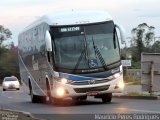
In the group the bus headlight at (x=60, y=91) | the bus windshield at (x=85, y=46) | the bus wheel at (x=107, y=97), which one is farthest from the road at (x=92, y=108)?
the bus windshield at (x=85, y=46)

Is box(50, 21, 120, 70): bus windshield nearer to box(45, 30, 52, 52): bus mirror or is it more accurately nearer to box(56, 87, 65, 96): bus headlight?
box(45, 30, 52, 52): bus mirror

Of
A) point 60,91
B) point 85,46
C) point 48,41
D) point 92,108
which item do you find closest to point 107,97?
point 60,91

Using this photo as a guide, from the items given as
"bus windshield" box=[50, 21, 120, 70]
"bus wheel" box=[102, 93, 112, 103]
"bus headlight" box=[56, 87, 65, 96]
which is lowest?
"bus wheel" box=[102, 93, 112, 103]

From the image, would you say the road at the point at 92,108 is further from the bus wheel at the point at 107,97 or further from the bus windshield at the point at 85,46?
the bus windshield at the point at 85,46

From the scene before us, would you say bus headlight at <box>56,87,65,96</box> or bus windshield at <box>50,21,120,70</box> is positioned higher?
bus windshield at <box>50,21,120,70</box>

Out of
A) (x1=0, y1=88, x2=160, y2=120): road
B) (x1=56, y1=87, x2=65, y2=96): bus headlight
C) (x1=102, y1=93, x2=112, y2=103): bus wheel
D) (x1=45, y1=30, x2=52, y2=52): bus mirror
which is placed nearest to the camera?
(x1=0, y1=88, x2=160, y2=120): road

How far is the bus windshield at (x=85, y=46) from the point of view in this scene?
870 inches

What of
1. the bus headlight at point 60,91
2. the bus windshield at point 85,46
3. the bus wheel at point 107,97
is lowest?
the bus wheel at point 107,97

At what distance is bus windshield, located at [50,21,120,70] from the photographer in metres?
22.1

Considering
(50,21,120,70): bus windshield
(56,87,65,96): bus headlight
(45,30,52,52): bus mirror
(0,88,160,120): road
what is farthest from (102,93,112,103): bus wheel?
(45,30,52,52): bus mirror

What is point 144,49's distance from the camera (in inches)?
4589

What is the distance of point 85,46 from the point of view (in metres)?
22.2

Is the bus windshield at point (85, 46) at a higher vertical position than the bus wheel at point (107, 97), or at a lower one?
higher

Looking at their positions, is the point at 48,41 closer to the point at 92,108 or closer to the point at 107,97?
the point at 92,108
